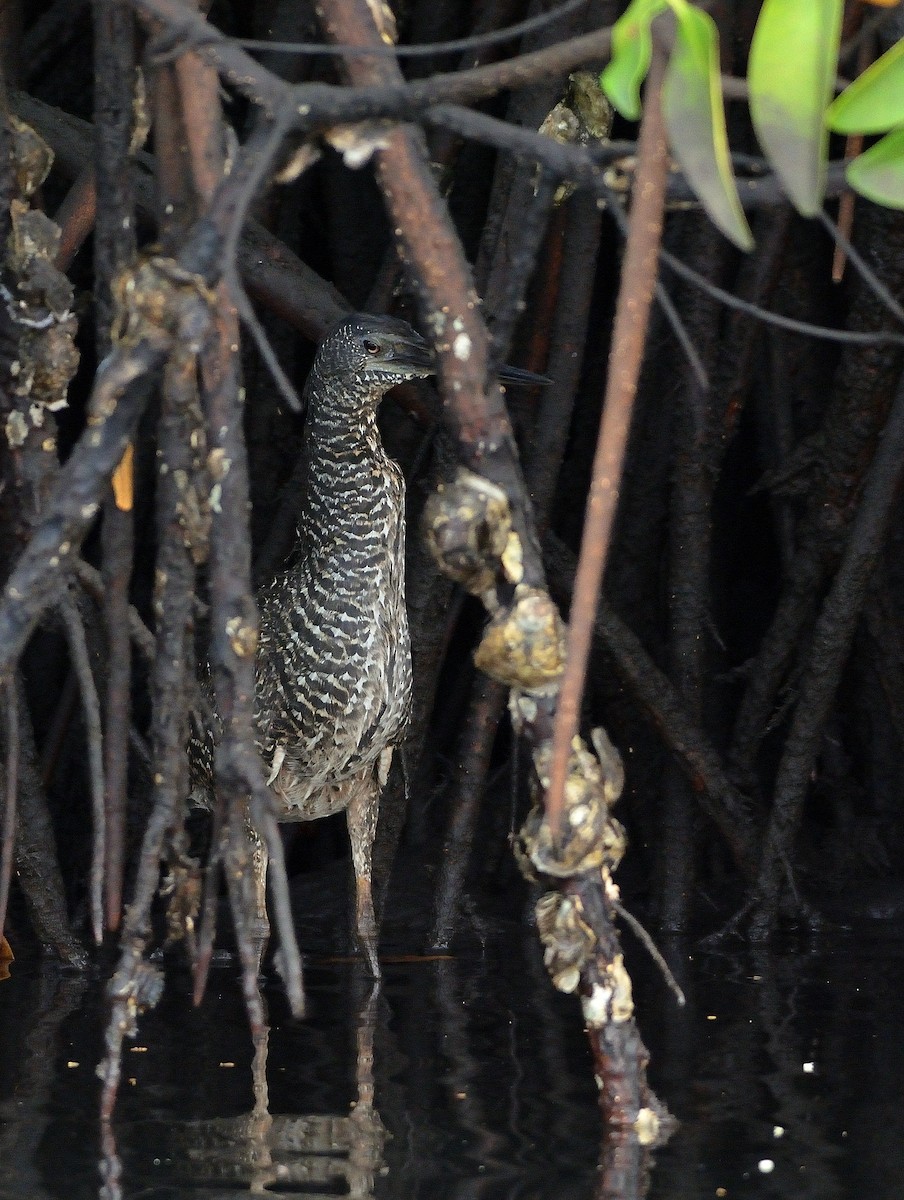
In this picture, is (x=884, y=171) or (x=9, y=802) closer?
(x=884, y=171)

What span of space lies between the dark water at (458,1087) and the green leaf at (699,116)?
3.92ft

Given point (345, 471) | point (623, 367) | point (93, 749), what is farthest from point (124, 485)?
point (345, 471)

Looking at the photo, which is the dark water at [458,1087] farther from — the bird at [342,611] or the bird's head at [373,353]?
the bird's head at [373,353]

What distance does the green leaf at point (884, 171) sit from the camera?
1280 millimetres

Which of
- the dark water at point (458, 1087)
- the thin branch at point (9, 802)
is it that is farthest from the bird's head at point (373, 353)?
the thin branch at point (9, 802)

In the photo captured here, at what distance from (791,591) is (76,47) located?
2.17m

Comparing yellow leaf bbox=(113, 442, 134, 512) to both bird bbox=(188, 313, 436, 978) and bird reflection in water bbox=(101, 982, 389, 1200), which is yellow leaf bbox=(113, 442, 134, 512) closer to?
bird reflection in water bbox=(101, 982, 389, 1200)

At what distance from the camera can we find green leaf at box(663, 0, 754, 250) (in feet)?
3.68

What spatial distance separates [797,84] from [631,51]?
13cm

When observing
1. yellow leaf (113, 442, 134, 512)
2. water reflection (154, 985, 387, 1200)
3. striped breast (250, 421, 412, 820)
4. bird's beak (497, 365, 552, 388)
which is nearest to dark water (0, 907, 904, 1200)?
water reflection (154, 985, 387, 1200)

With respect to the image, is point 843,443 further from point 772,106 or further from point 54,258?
point 772,106

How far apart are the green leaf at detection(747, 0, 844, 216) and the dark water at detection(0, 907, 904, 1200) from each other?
3.95 ft

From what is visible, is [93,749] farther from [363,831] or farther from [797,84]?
[363,831]

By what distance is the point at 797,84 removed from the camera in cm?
113
